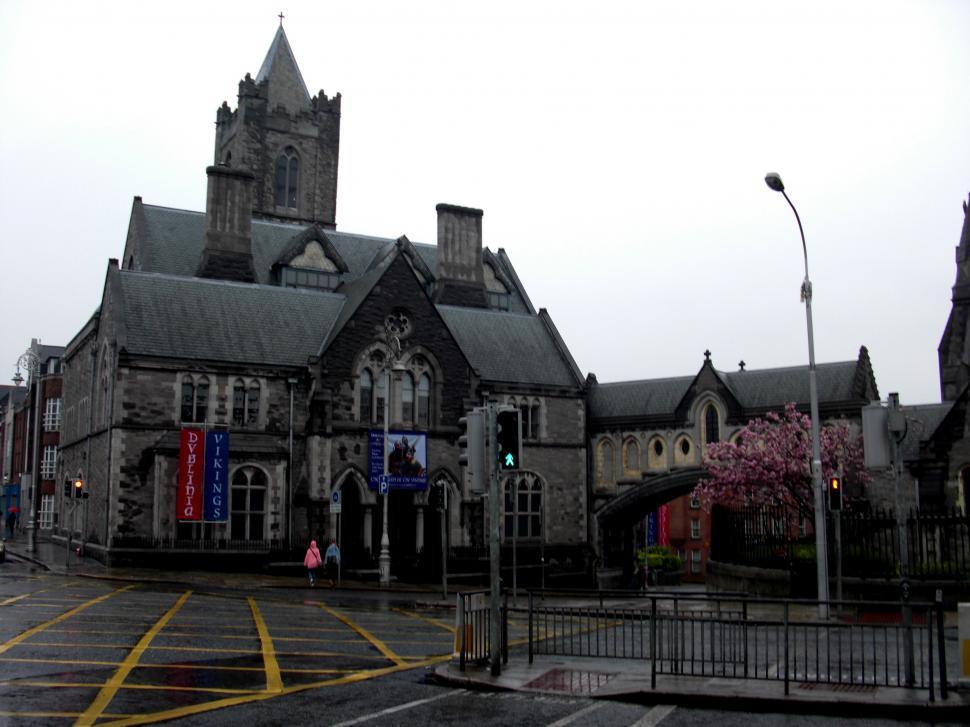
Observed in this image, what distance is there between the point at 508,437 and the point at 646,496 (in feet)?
113

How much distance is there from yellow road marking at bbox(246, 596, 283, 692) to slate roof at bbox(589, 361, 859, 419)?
25438 mm

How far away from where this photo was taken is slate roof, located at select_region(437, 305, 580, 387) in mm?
50188

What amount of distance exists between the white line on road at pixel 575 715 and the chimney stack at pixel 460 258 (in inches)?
1668

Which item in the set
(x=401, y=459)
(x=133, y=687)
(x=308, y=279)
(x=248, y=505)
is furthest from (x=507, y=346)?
(x=133, y=687)

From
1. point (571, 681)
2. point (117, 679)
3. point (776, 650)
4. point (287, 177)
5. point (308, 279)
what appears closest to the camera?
point (117, 679)

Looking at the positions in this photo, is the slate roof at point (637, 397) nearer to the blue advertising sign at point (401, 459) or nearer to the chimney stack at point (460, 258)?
the chimney stack at point (460, 258)

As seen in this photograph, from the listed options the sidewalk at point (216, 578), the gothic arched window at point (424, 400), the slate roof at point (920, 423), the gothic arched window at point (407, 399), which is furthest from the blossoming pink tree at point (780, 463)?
Answer: the gothic arched window at point (407, 399)

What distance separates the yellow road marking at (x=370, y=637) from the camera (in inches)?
655

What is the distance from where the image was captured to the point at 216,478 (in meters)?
38.8

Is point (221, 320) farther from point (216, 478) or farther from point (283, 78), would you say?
point (283, 78)

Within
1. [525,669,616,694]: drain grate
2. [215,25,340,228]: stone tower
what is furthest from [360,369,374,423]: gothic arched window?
[525,669,616,694]: drain grate

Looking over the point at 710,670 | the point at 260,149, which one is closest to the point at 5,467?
the point at 260,149

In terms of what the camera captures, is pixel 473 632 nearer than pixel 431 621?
Yes

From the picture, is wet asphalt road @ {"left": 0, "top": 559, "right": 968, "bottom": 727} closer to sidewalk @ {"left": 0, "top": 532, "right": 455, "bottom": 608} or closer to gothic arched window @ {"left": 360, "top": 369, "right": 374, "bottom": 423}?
sidewalk @ {"left": 0, "top": 532, "right": 455, "bottom": 608}
